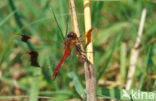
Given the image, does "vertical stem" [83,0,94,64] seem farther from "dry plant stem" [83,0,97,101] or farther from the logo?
the logo

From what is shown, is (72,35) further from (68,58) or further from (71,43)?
(68,58)

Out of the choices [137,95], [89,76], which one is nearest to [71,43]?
[89,76]

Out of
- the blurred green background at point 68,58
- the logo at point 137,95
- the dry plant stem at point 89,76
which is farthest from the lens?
the blurred green background at point 68,58

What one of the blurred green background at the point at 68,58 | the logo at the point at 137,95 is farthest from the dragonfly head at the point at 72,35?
the logo at the point at 137,95

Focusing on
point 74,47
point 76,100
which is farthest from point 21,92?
point 74,47

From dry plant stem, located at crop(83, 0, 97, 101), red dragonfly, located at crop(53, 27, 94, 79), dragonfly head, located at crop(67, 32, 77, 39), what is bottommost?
dry plant stem, located at crop(83, 0, 97, 101)

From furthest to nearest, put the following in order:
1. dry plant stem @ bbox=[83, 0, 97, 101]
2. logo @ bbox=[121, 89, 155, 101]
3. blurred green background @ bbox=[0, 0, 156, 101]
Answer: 1. blurred green background @ bbox=[0, 0, 156, 101]
2. logo @ bbox=[121, 89, 155, 101]
3. dry plant stem @ bbox=[83, 0, 97, 101]

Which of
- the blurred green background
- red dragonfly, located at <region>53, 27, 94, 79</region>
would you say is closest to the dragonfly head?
red dragonfly, located at <region>53, 27, 94, 79</region>

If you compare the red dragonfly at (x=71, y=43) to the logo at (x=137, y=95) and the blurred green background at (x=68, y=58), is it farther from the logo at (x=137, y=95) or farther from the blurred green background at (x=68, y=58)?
the logo at (x=137, y=95)
